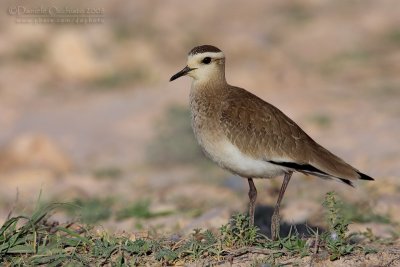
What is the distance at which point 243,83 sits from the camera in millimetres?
15680

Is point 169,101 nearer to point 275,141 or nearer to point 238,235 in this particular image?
point 275,141

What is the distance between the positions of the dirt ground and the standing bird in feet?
2.60

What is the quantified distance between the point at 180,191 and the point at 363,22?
453 inches

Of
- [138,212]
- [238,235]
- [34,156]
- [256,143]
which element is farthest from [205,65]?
[34,156]

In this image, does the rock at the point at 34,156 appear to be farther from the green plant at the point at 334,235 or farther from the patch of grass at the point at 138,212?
the green plant at the point at 334,235

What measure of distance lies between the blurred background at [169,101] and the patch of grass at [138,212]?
0.6 inches

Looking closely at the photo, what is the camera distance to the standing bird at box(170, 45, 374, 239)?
5797mm

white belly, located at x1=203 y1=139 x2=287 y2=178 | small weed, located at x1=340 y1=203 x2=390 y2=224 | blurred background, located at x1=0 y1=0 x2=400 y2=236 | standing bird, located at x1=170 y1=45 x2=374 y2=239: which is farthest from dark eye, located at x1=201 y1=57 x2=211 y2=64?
small weed, located at x1=340 y1=203 x2=390 y2=224

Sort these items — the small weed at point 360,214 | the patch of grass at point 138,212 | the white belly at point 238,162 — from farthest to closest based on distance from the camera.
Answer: the patch of grass at point 138,212
the small weed at point 360,214
the white belly at point 238,162

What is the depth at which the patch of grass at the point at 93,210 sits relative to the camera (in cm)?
784

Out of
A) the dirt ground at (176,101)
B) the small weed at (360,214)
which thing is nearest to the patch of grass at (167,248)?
the dirt ground at (176,101)

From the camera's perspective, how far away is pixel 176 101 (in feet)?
48.5

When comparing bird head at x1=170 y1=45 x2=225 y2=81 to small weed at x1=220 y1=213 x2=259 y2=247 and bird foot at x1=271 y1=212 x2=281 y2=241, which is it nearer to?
bird foot at x1=271 y1=212 x2=281 y2=241

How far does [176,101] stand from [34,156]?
3.86 metres
